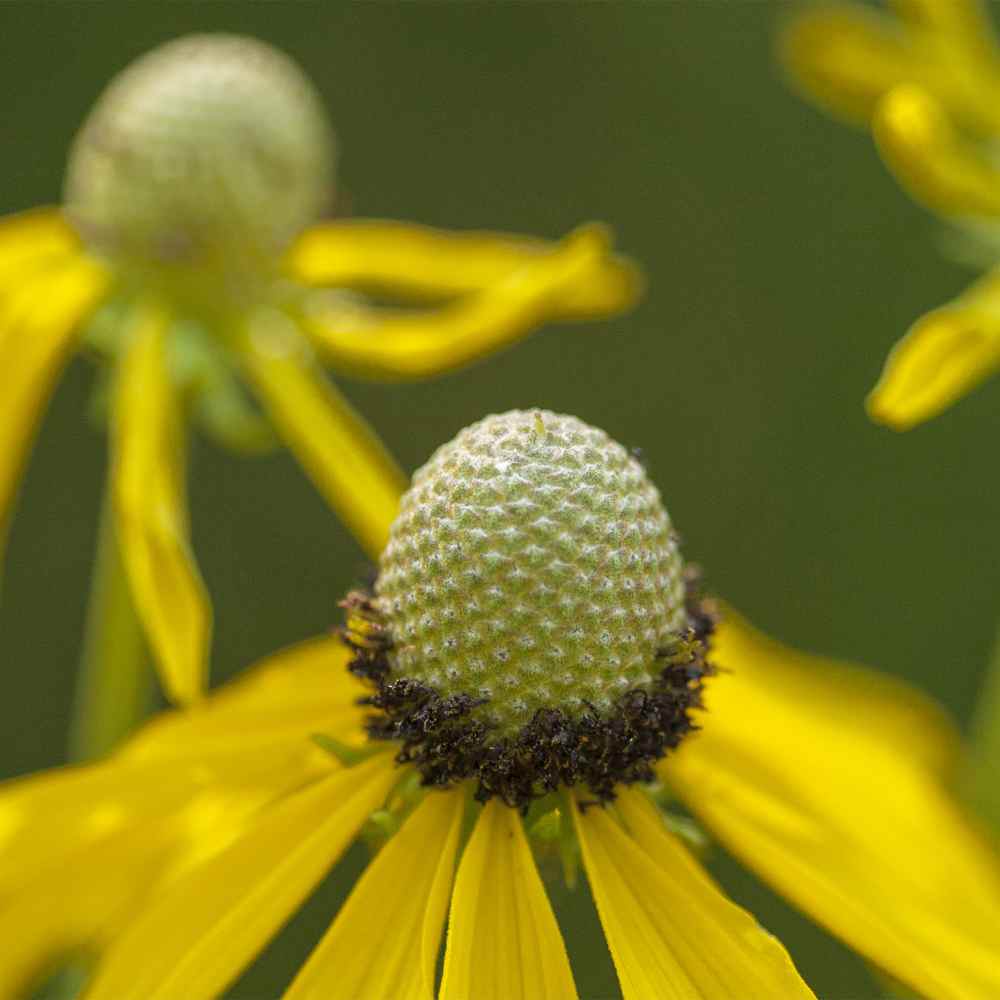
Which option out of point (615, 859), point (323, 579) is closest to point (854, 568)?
point (323, 579)

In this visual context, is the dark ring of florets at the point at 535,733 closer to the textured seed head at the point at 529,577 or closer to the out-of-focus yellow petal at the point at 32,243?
the textured seed head at the point at 529,577

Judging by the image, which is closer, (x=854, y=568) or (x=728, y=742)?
(x=728, y=742)

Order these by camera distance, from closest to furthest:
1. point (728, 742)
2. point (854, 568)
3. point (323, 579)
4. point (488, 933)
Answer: point (488, 933) → point (728, 742) → point (854, 568) → point (323, 579)

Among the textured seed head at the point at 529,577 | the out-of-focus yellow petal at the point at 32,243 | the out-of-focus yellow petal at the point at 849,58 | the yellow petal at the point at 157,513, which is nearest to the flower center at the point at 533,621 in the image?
the textured seed head at the point at 529,577

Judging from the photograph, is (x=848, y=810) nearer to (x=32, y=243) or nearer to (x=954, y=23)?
(x=954, y=23)

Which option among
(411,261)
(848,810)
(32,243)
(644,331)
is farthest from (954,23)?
(644,331)

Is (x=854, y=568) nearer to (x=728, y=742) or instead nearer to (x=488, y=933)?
(x=728, y=742)
